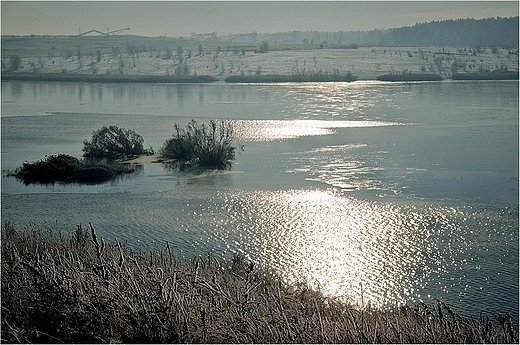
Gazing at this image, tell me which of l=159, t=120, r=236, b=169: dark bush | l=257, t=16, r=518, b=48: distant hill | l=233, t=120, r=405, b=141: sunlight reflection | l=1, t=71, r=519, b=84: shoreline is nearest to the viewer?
l=159, t=120, r=236, b=169: dark bush

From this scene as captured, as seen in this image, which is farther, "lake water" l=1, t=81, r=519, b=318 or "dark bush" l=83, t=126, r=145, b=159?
"dark bush" l=83, t=126, r=145, b=159

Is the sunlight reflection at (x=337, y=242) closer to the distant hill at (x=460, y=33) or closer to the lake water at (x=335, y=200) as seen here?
the lake water at (x=335, y=200)

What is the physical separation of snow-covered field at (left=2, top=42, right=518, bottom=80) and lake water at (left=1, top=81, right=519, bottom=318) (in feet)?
87.6

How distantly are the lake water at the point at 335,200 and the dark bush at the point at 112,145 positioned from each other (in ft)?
3.91

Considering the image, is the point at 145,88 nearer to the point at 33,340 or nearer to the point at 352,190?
the point at 352,190

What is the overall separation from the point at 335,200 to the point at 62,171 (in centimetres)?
679

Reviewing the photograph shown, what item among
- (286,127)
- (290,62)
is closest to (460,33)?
(290,62)

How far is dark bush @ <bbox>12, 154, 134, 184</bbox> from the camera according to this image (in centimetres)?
1619

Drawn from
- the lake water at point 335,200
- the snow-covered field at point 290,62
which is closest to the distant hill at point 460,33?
the snow-covered field at point 290,62

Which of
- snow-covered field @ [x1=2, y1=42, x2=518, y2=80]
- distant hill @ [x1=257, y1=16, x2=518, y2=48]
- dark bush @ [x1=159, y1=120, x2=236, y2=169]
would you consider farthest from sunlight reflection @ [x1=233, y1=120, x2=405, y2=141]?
distant hill @ [x1=257, y1=16, x2=518, y2=48]

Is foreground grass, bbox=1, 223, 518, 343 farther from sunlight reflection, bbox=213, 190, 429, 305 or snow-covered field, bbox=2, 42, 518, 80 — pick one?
snow-covered field, bbox=2, 42, 518, 80

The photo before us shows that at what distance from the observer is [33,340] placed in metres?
4.43

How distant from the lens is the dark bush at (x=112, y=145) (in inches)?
744

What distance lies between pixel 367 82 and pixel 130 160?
31.9 metres
